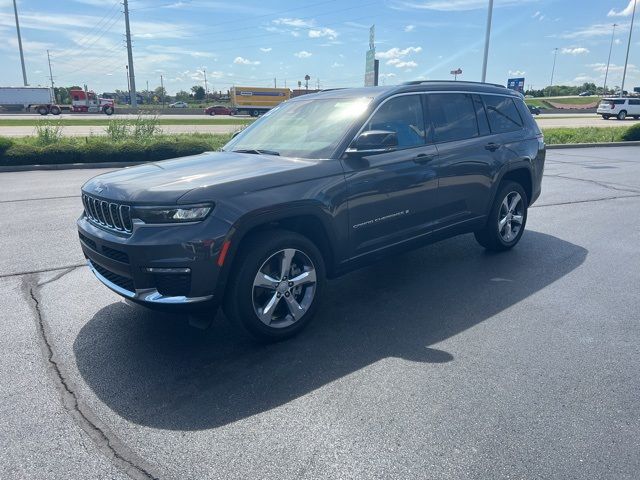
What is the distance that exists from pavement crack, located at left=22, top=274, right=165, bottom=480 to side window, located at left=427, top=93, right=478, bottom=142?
3.78 meters

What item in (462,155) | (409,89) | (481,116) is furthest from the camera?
(481,116)

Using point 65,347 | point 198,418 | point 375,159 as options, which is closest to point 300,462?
point 198,418

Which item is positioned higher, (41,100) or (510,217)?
(41,100)

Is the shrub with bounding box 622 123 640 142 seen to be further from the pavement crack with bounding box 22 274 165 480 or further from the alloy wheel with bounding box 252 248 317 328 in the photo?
the pavement crack with bounding box 22 274 165 480

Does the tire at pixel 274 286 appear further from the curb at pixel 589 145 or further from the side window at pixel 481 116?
the curb at pixel 589 145

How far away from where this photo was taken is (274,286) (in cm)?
372

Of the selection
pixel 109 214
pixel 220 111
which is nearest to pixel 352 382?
pixel 109 214

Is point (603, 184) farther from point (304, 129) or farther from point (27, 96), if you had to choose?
point (27, 96)

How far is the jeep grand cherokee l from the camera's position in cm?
333

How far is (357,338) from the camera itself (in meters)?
3.95

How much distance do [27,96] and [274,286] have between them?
66.8 meters

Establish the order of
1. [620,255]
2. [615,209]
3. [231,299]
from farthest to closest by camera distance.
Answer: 1. [615,209]
2. [620,255]
3. [231,299]

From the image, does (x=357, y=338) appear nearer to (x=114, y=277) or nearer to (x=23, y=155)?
(x=114, y=277)

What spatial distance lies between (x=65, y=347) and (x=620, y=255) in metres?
6.11
